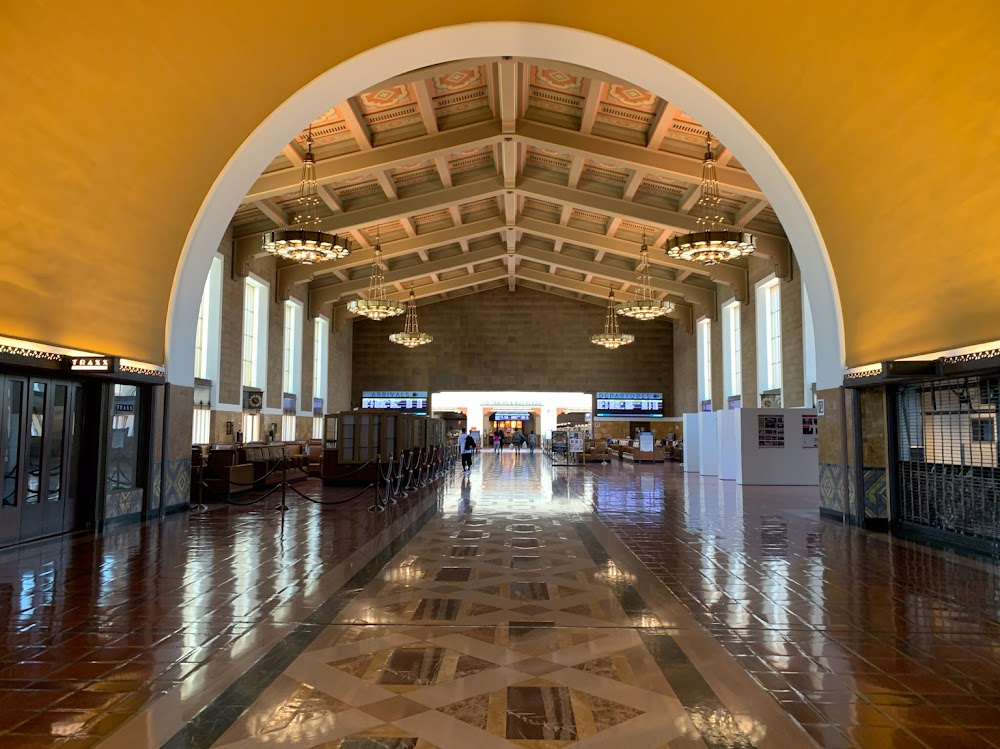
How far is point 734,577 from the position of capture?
18.3 feet

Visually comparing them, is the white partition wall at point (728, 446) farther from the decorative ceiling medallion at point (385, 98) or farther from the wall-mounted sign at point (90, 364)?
the wall-mounted sign at point (90, 364)

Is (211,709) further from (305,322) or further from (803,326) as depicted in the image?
(305,322)

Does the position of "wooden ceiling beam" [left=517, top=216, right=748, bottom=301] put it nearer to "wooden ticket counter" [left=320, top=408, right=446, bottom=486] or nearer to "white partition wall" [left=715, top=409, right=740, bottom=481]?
"white partition wall" [left=715, top=409, right=740, bottom=481]

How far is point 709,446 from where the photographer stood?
17766 millimetres

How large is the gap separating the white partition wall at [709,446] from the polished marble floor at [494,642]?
10100 mm

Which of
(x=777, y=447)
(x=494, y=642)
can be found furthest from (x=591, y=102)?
(x=494, y=642)

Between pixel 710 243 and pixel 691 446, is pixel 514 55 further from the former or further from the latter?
pixel 691 446

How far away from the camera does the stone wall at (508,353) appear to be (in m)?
30.2

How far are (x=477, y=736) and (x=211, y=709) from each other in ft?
3.85

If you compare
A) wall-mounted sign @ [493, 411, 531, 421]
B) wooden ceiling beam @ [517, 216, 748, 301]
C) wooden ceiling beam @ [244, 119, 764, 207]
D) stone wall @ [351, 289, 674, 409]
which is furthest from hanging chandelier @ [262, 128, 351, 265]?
wall-mounted sign @ [493, 411, 531, 421]

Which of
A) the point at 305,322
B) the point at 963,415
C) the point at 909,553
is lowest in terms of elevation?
the point at 909,553

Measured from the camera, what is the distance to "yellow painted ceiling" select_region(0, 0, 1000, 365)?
6.27 meters

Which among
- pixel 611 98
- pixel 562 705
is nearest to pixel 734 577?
pixel 562 705

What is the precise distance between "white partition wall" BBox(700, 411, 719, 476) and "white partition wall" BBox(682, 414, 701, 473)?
0.81 metres
